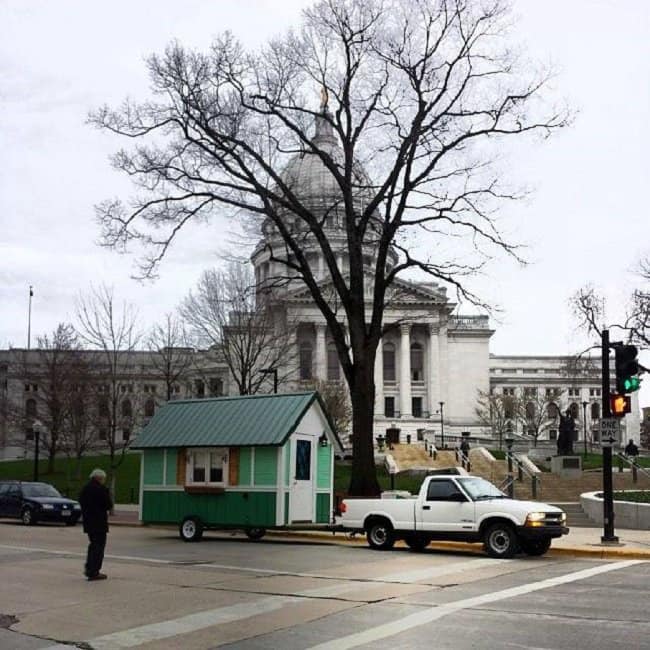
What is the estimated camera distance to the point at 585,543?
67.2 ft

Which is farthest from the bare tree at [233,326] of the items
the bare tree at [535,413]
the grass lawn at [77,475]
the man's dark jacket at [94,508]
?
Result: the bare tree at [535,413]

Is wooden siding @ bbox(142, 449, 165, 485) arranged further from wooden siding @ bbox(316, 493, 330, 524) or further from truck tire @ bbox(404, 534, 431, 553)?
truck tire @ bbox(404, 534, 431, 553)

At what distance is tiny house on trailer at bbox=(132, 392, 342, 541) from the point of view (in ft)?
72.5

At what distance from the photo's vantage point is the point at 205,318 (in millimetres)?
44938

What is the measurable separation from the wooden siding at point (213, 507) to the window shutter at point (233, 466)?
0.32 meters

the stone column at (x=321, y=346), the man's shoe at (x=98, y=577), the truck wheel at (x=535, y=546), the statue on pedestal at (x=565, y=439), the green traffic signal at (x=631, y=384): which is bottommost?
the man's shoe at (x=98, y=577)

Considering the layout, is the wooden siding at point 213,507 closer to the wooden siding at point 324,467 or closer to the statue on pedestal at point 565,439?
the wooden siding at point 324,467

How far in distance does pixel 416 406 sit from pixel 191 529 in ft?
292

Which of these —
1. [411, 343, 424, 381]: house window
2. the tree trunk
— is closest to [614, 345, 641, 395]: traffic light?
the tree trunk

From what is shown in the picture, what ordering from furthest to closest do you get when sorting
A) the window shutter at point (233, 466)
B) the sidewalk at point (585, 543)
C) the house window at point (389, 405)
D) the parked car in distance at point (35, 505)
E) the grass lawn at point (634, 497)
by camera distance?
the house window at point (389, 405) < the parked car in distance at point (35, 505) < the grass lawn at point (634, 497) < the window shutter at point (233, 466) < the sidewalk at point (585, 543)

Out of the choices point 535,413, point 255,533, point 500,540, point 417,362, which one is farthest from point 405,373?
point 500,540

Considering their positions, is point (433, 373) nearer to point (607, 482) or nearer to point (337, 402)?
point (337, 402)

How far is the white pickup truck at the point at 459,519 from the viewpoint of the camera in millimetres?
17906

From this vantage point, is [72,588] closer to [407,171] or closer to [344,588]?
[344,588]
